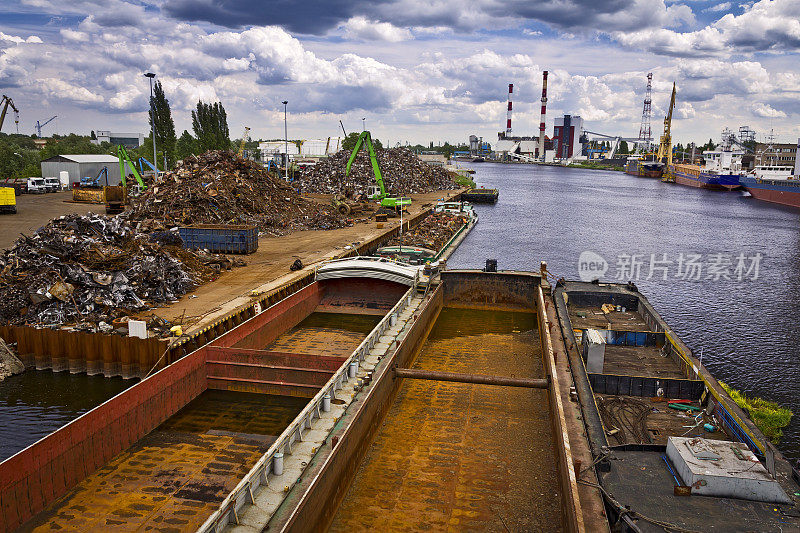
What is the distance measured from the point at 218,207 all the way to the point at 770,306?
1569 inches

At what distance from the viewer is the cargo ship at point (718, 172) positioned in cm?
12581

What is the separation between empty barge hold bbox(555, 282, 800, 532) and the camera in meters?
10.5

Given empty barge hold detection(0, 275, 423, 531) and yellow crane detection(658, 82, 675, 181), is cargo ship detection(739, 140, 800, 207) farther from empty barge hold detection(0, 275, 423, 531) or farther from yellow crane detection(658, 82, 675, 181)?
empty barge hold detection(0, 275, 423, 531)

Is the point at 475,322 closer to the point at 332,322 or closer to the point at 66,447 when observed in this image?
the point at 332,322

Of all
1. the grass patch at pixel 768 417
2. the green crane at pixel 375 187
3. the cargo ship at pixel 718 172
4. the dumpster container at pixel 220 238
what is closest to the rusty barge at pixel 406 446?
the grass patch at pixel 768 417

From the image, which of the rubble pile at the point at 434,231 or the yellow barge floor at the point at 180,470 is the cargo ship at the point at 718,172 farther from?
the yellow barge floor at the point at 180,470

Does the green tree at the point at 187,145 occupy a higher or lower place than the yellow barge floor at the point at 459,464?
higher

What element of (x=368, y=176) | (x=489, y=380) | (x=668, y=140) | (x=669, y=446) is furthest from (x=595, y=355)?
(x=668, y=140)

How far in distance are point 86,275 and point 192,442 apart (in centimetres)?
1078

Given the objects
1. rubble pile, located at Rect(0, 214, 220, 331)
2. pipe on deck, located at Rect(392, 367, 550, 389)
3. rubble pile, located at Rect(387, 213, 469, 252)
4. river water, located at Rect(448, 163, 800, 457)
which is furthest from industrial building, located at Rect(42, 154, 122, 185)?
pipe on deck, located at Rect(392, 367, 550, 389)

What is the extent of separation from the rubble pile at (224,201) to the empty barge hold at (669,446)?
27.6 metres

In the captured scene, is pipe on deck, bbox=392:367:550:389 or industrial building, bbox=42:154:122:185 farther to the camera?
industrial building, bbox=42:154:122:185

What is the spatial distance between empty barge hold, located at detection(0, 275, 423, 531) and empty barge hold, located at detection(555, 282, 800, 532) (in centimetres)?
641

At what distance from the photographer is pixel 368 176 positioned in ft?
270
